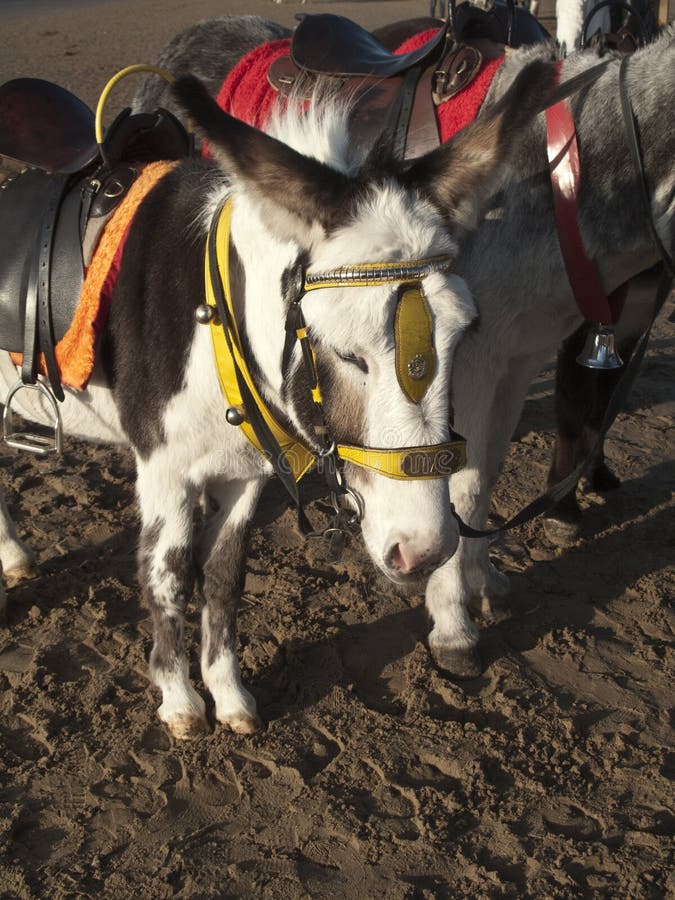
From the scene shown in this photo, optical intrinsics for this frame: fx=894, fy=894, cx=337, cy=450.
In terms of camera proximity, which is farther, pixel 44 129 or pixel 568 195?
pixel 44 129

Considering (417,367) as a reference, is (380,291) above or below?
above

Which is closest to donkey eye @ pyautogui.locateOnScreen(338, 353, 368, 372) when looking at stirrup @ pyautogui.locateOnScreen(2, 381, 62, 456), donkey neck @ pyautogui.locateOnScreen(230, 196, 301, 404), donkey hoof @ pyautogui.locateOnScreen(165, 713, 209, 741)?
donkey neck @ pyautogui.locateOnScreen(230, 196, 301, 404)

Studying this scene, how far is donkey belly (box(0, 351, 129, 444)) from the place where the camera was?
2.97 meters

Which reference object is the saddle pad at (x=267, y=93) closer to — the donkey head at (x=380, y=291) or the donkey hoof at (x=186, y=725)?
the donkey head at (x=380, y=291)

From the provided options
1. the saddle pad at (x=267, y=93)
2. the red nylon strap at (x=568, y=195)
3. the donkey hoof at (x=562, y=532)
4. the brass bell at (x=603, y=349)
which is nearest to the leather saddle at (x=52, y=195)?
the saddle pad at (x=267, y=93)

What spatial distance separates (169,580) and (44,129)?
64.1 inches

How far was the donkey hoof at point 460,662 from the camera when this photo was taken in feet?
11.3

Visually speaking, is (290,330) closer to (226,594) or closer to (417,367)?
(417,367)

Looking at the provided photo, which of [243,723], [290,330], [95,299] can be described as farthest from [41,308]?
[243,723]

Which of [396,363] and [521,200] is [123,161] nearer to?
[521,200]

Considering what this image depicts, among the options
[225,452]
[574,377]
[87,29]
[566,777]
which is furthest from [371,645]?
[87,29]

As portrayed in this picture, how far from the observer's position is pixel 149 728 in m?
3.15

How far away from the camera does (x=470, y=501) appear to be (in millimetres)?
3559

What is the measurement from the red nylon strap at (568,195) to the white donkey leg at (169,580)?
1452 mm
